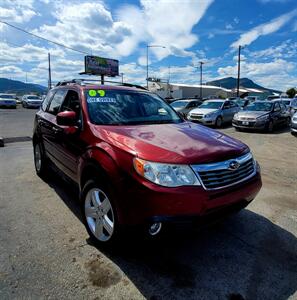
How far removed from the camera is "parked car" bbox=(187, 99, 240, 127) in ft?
51.9

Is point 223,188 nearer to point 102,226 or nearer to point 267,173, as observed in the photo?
point 102,226

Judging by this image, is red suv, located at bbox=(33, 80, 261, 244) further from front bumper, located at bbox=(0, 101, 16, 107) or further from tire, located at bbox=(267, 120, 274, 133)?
front bumper, located at bbox=(0, 101, 16, 107)

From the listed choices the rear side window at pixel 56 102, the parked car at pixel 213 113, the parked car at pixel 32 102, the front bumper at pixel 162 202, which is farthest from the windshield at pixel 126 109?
the parked car at pixel 32 102

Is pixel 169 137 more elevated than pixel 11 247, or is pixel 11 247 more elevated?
pixel 169 137

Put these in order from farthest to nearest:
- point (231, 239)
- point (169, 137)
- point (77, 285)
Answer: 1. point (231, 239)
2. point (169, 137)
3. point (77, 285)

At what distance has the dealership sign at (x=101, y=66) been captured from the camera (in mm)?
45031

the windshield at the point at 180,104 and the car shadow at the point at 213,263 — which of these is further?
the windshield at the point at 180,104

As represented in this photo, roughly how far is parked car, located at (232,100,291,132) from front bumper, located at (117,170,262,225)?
1211 centimetres

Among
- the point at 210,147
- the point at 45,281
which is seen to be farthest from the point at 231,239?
the point at 45,281

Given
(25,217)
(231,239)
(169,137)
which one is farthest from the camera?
(25,217)

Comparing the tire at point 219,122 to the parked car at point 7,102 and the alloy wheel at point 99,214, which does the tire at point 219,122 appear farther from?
the parked car at point 7,102

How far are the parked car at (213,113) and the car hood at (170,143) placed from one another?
12.7m

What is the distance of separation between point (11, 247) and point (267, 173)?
17.4 feet

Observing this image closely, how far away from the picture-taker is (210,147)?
285cm
